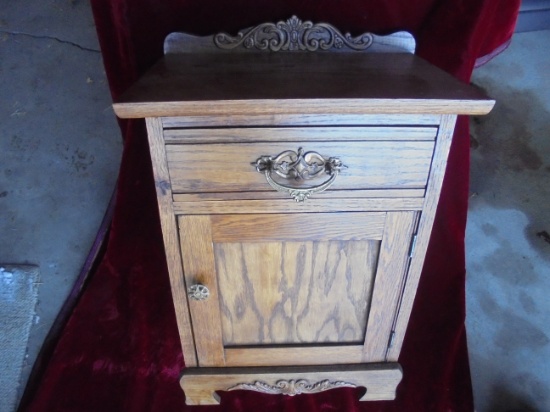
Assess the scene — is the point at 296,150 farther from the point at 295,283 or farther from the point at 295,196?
the point at 295,283

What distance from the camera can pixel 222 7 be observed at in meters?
0.73

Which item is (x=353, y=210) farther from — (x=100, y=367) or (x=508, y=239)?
(x=508, y=239)

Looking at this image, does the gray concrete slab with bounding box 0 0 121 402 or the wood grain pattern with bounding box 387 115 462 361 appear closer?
the wood grain pattern with bounding box 387 115 462 361

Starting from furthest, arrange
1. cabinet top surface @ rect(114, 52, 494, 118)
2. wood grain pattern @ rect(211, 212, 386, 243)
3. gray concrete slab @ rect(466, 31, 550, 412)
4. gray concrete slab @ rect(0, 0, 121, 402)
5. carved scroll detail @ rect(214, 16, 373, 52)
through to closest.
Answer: gray concrete slab @ rect(0, 0, 121, 402), gray concrete slab @ rect(466, 31, 550, 412), carved scroll detail @ rect(214, 16, 373, 52), wood grain pattern @ rect(211, 212, 386, 243), cabinet top surface @ rect(114, 52, 494, 118)

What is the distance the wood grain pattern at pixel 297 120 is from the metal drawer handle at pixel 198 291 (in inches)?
9.2

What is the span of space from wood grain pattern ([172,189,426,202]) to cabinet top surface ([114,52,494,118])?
107 mm

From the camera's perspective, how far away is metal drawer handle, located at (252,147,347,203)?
1.69 ft

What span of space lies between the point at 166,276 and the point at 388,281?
54 cm

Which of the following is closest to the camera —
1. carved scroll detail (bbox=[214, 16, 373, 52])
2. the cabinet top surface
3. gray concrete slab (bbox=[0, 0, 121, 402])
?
the cabinet top surface

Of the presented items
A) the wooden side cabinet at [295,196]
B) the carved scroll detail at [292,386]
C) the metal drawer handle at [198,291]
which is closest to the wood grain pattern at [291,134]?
the wooden side cabinet at [295,196]

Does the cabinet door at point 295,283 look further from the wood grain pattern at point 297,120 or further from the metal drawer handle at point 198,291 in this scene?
the wood grain pattern at point 297,120

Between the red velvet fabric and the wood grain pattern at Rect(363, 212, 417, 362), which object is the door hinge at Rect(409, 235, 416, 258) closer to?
the wood grain pattern at Rect(363, 212, 417, 362)

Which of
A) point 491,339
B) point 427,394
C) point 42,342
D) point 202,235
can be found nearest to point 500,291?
point 491,339

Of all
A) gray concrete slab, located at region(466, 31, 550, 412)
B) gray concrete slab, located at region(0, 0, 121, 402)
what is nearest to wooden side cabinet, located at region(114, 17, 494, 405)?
gray concrete slab, located at region(466, 31, 550, 412)
